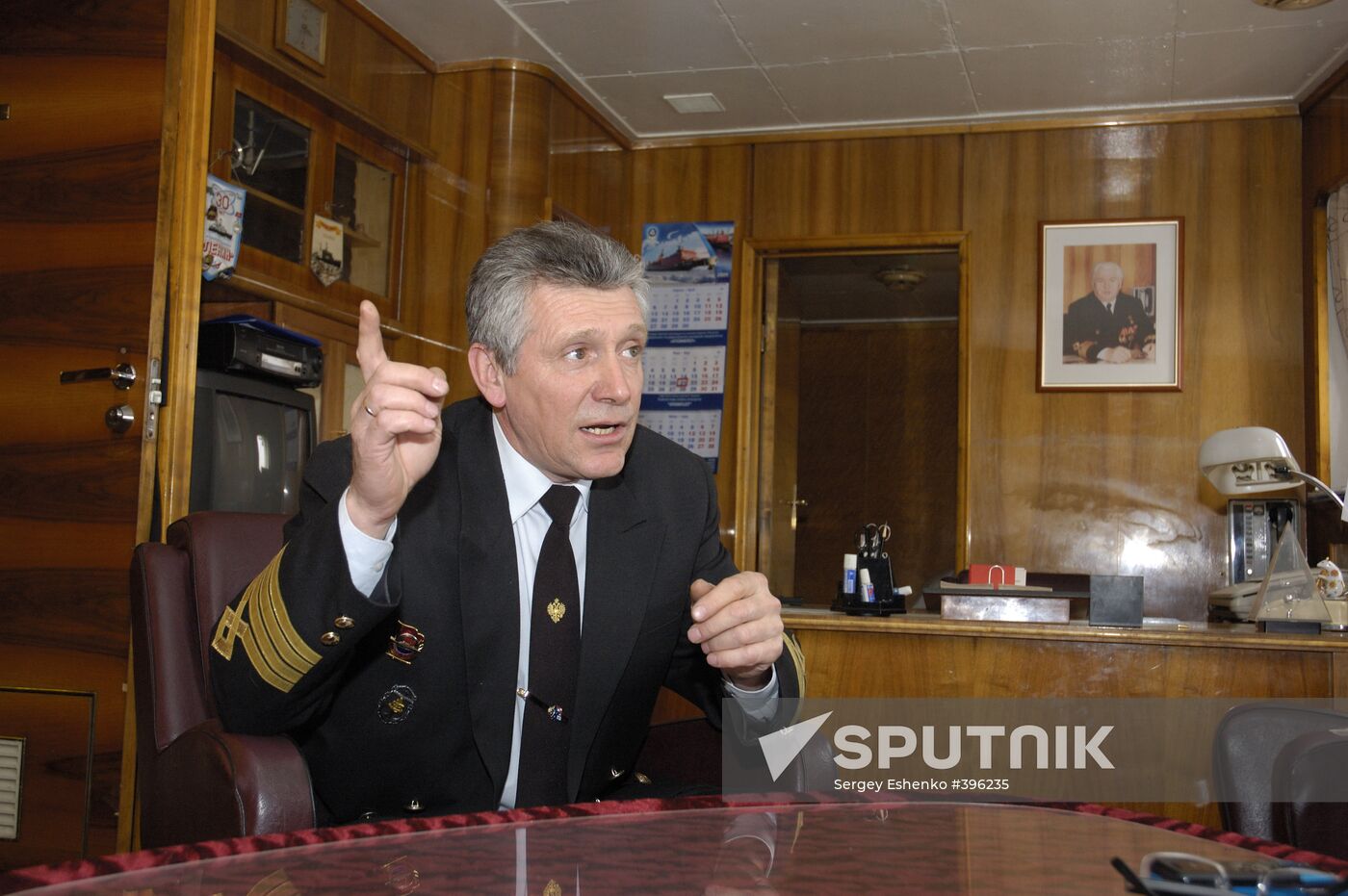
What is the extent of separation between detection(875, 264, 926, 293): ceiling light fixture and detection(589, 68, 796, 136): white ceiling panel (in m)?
2.32

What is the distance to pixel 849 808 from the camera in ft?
3.66

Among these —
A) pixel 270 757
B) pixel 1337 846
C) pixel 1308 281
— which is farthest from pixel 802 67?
pixel 270 757

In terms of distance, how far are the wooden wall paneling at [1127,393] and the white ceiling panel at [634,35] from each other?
1354 mm

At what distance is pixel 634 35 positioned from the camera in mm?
4379

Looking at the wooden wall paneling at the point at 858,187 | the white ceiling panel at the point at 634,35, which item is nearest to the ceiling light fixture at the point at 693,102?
the white ceiling panel at the point at 634,35

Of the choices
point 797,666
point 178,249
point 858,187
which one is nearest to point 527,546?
point 797,666

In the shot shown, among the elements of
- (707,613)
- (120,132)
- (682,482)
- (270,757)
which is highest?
(120,132)

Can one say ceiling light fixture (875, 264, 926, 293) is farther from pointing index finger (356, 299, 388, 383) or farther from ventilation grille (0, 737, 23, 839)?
pointing index finger (356, 299, 388, 383)

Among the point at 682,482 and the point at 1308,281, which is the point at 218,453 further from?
the point at 1308,281

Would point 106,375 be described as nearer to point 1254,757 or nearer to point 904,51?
point 1254,757

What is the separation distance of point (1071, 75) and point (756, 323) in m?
A: 1.64

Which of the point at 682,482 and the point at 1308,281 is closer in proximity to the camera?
the point at 682,482

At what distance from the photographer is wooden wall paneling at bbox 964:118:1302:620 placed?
4.81 metres

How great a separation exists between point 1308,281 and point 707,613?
4.18 metres
